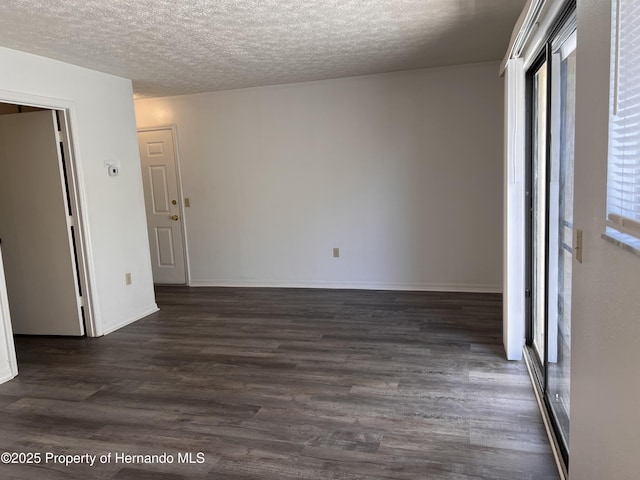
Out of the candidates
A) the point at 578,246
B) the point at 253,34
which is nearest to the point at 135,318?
the point at 253,34

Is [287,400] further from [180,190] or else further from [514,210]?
[180,190]

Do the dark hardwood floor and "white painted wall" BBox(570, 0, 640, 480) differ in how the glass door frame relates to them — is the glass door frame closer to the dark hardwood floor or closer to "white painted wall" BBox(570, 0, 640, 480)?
the dark hardwood floor

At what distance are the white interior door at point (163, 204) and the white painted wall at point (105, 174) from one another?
1.17m

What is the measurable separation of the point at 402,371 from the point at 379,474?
1.10m

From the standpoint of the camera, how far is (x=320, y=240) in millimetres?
5441

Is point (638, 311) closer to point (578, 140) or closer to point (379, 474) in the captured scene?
point (578, 140)

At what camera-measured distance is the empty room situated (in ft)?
5.30

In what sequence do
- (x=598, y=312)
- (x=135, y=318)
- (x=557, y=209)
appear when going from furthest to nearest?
1. (x=135, y=318)
2. (x=557, y=209)
3. (x=598, y=312)

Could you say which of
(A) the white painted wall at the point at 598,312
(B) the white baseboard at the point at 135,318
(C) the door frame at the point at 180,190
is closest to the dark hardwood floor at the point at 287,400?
(B) the white baseboard at the point at 135,318

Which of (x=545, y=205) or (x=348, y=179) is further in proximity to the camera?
(x=348, y=179)

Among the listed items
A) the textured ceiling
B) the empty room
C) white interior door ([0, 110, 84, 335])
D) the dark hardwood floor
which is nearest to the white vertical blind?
the empty room

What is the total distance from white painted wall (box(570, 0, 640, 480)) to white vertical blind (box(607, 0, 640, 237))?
66 millimetres

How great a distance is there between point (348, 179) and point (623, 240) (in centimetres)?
423

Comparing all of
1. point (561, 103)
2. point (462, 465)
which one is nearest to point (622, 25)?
point (561, 103)
